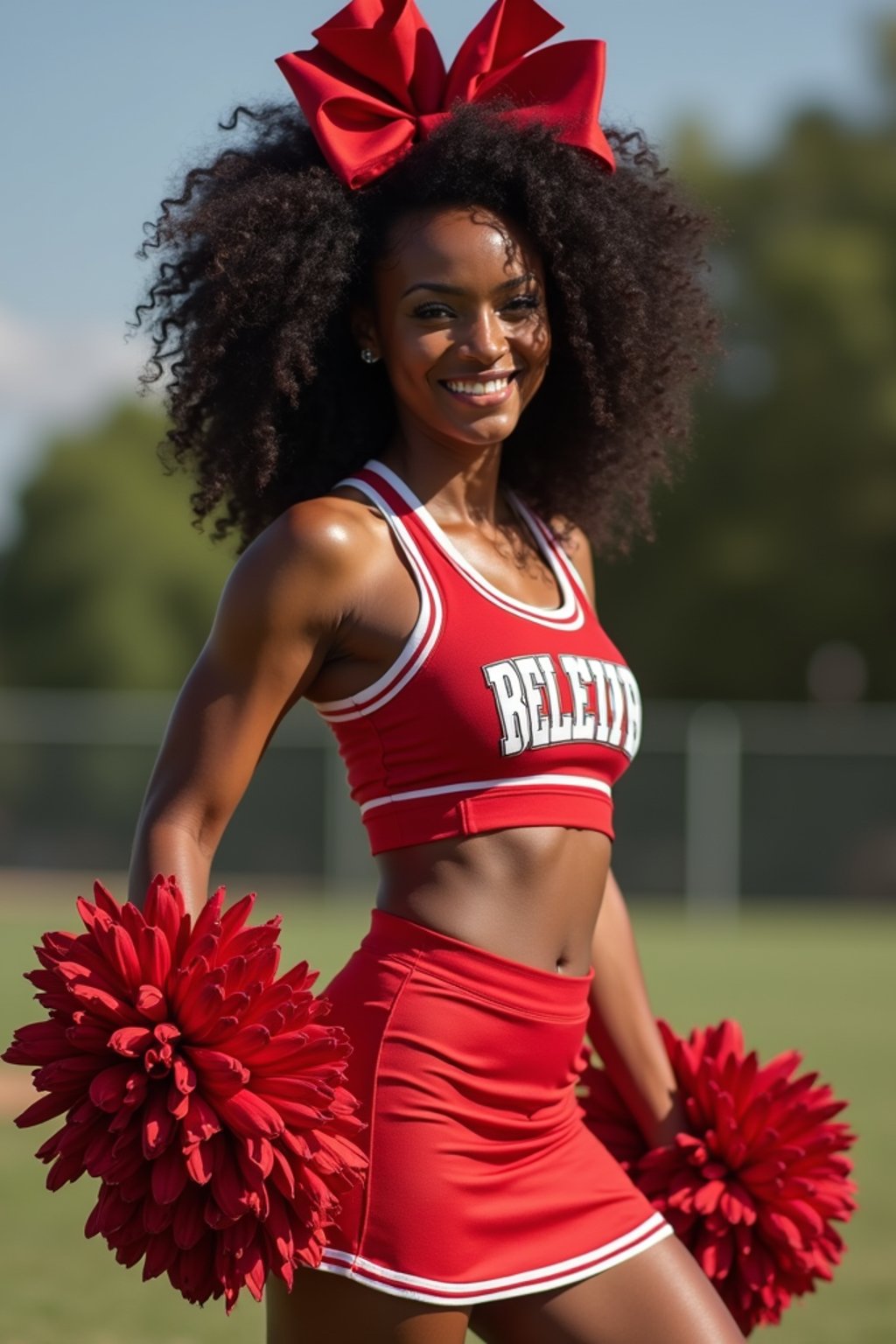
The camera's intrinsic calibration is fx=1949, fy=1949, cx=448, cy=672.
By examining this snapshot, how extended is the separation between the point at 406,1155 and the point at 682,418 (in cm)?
162

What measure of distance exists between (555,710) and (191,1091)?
0.80 metres

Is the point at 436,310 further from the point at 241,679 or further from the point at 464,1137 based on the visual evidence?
the point at 464,1137

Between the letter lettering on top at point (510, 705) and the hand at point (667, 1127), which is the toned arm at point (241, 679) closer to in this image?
the letter lettering on top at point (510, 705)

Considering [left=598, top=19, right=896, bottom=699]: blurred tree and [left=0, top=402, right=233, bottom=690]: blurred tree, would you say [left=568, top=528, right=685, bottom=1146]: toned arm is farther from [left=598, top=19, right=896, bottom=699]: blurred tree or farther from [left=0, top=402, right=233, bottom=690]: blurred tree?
[left=0, top=402, right=233, bottom=690]: blurred tree

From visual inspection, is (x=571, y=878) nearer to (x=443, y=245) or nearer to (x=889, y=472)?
(x=443, y=245)

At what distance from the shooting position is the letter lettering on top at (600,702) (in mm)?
3029

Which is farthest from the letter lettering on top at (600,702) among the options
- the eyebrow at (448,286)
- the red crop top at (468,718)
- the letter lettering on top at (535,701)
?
the eyebrow at (448,286)

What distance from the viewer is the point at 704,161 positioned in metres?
37.8

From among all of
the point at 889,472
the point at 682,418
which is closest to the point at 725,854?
the point at 889,472

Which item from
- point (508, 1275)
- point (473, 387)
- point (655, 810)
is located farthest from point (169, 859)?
point (655, 810)

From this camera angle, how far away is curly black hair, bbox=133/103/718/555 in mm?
3227

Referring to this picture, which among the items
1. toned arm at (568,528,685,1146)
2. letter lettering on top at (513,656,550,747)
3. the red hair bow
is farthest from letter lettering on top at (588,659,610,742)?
the red hair bow

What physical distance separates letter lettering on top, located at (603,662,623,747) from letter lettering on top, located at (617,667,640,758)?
3 centimetres

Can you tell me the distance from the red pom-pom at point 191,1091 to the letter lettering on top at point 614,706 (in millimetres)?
701
